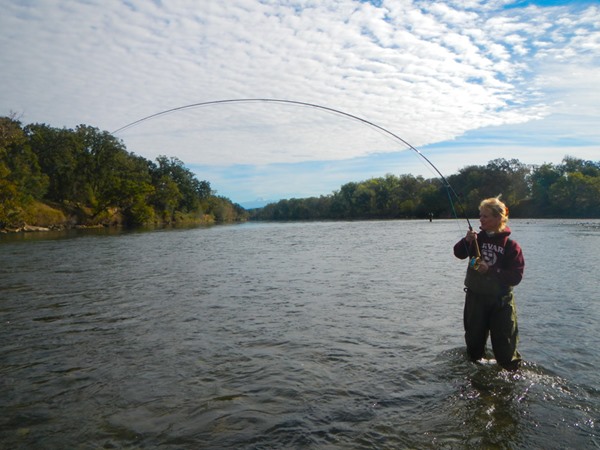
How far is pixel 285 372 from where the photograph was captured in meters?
6.66

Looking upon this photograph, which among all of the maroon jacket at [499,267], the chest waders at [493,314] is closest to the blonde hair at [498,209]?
the maroon jacket at [499,267]

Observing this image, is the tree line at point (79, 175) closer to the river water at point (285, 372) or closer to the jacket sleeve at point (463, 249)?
the river water at point (285, 372)

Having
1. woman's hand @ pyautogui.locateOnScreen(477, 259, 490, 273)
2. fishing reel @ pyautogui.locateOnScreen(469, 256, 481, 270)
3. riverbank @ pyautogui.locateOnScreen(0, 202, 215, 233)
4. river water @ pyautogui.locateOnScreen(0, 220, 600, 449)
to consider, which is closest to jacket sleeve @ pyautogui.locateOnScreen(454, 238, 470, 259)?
fishing reel @ pyautogui.locateOnScreen(469, 256, 481, 270)

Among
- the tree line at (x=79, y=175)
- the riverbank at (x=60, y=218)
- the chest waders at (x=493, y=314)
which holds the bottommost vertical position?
the chest waders at (x=493, y=314)

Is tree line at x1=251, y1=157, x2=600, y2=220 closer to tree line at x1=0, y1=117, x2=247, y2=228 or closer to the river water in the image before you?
tree line at x1=0, y1=117, x2=247, y2=228

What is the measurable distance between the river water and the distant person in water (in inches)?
21.8

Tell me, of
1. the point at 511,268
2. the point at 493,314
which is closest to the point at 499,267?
the point at 511,268

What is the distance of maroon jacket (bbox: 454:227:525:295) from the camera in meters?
6.10

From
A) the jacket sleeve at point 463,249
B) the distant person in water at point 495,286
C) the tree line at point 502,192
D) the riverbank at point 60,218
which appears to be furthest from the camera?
the tree line at point 502,192

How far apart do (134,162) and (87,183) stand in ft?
59.6

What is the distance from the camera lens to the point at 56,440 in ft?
15.0

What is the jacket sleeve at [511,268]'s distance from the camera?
604 centimetres

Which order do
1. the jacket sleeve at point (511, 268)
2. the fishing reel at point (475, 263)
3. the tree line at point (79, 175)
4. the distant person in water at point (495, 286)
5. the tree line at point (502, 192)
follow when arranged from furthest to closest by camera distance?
the tree line at point (502, 192) < the tree line at point (79, 175) < the fishing reel at point (475, 263) < the distant person in water at point (495, 286) < the jacket sleeve at point (511, 268)

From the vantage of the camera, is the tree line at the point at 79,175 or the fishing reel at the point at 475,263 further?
the tree line at the point at 79,175
